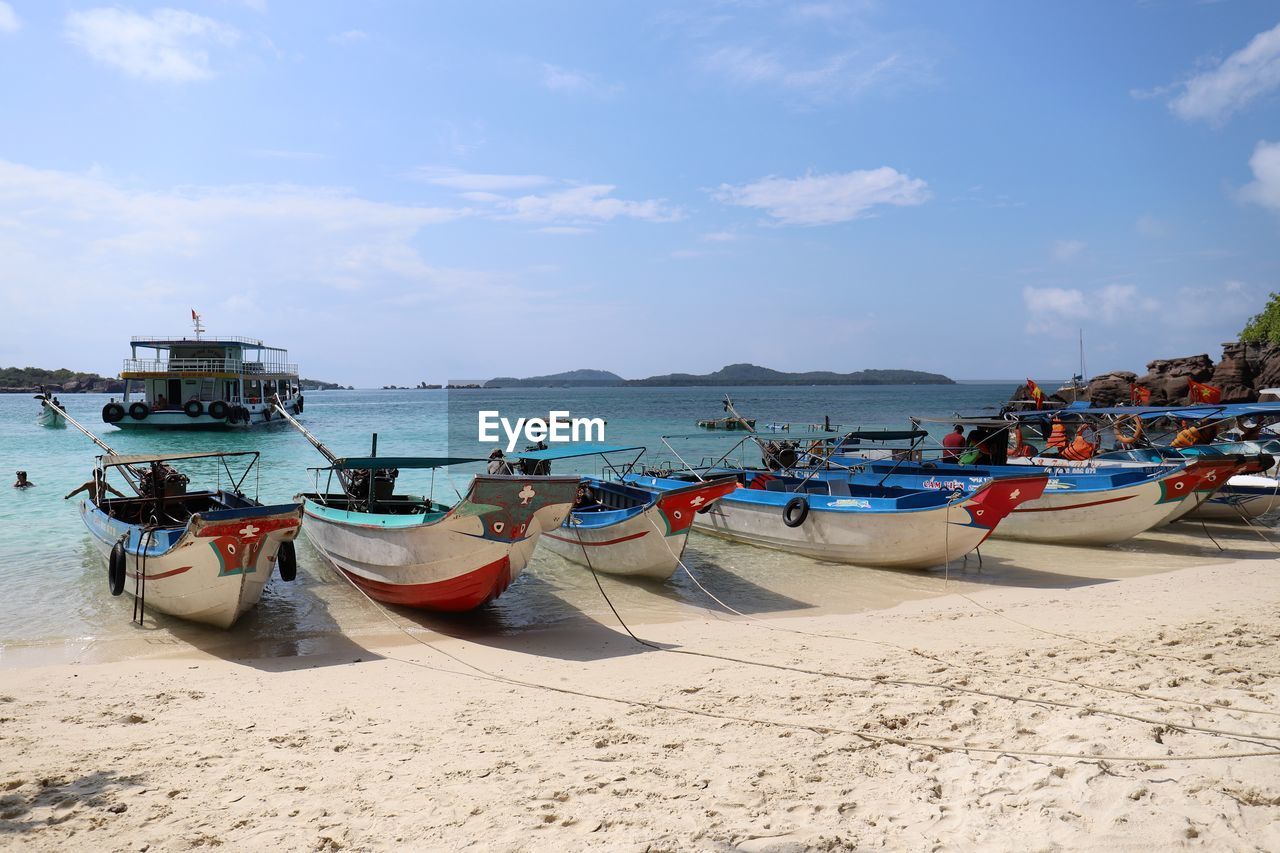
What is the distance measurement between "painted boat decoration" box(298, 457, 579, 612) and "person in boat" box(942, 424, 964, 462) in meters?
10.6

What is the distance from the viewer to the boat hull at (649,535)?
10.3 metres

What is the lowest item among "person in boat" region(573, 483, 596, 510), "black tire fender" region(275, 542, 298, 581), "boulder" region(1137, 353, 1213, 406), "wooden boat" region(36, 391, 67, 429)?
"black tire fender" region(275, 542, 298, 581)

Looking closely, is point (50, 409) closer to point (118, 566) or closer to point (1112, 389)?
point (118, 566)

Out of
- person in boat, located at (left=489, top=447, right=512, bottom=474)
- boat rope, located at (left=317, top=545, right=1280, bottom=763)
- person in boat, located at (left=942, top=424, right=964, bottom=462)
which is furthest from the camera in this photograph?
person in boat, located at (left=942, top=424, right=964, bottom=462)

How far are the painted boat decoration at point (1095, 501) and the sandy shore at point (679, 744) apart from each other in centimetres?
487

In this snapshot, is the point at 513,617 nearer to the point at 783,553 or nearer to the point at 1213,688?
the point at 783,553

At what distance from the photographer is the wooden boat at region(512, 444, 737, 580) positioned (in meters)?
10.4

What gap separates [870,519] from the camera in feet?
37.4

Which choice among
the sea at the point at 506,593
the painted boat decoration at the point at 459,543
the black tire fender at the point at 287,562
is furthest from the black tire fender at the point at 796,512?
the black tire fender at the point at 287,562

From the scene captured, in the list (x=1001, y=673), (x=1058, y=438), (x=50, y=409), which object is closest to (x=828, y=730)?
(x=1001, y=673)

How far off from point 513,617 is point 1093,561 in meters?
8.91

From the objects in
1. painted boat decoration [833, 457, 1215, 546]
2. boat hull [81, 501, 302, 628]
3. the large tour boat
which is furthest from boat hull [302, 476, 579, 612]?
the large tour boat

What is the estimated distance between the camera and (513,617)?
374 inches

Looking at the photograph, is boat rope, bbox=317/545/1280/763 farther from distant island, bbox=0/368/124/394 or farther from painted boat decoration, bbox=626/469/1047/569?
distant island, bbox=0/368/124/394
